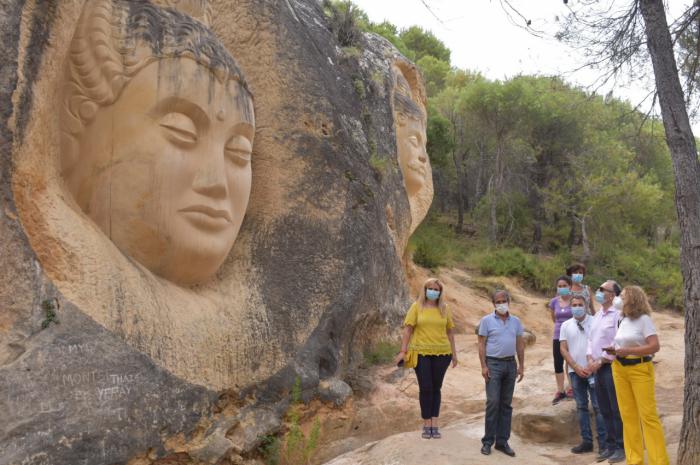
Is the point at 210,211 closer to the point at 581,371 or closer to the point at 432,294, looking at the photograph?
the point at 432,294

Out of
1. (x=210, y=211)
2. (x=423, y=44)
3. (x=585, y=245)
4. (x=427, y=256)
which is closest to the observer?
(x=210, y=211)

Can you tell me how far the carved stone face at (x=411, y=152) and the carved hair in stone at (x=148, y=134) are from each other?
538cm

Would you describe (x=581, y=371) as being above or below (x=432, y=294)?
below

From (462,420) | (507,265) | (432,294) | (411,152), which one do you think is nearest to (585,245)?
(507,265)

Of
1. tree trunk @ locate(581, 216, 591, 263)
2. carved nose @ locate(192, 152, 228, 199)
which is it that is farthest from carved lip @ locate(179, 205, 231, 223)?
tree trunk @ locate(581, 216, 591, 263)

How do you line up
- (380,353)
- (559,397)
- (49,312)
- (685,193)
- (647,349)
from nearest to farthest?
1. (49,312)
2. (647,349)
3. (685,193)
4. (559,397)
5. (380,353)

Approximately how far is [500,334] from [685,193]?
1.76 meters

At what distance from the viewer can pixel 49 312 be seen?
4297 millimetres

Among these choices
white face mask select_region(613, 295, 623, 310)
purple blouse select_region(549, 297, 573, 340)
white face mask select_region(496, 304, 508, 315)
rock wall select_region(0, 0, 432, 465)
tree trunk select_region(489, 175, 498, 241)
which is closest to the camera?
rock wall select_region(0, 0, 432, 465)

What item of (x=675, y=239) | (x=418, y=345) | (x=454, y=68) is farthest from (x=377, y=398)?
(x=454, y=68)

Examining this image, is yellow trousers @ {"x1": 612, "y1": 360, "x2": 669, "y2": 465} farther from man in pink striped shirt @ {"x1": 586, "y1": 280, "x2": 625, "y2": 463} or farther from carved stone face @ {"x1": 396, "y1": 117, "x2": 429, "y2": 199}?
carved stone face @ {"x1": 396, "y1": 117, "x2": 429, "y2": 199}

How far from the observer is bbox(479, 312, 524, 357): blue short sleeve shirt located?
207 inches

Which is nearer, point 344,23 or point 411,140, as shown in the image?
point 344,23

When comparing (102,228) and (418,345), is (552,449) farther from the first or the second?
(102,228)
